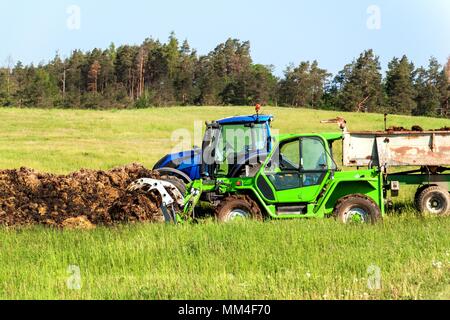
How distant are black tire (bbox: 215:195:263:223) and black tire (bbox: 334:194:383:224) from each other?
1.58m

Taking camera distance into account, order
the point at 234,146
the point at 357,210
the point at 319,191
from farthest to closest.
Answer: the point at 234,146 → the point at 319,191 → the point at 357,210

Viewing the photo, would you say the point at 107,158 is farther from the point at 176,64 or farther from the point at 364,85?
the point at 176,64

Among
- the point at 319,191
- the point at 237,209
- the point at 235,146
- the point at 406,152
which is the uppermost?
the point at 235,146

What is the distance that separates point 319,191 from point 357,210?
828 millimetres

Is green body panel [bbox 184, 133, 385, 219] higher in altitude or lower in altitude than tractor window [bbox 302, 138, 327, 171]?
lower

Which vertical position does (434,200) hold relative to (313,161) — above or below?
below

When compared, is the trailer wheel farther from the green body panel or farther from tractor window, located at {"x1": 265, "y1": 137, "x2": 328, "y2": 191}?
tractor window, located at {"x1": 265, "y1": 137, "x2": 328, "y2": 191}

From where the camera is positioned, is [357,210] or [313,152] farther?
[313,152]

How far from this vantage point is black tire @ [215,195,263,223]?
11758 millimetres

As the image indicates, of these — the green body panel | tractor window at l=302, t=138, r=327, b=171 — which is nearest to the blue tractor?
the green body panel

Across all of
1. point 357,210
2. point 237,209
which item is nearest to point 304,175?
point 357,210

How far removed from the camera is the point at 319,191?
38.8 ft

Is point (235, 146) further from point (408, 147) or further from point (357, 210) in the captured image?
point (408, 147)

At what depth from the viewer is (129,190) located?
41.1 ft
